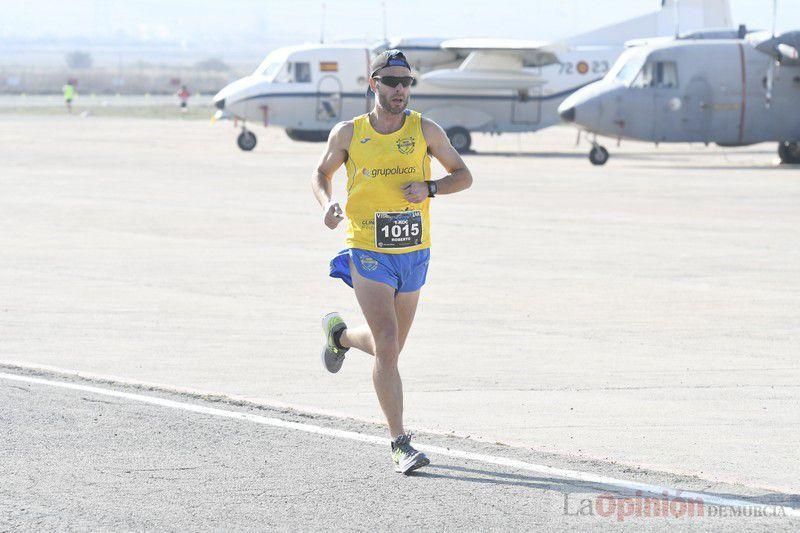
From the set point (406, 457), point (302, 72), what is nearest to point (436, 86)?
point (302, 72)

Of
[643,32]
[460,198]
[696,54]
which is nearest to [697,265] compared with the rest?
[460,198]

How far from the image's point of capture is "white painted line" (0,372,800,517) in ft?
22.5

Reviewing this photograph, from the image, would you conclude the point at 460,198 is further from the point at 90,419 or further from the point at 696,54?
the point at 90,419

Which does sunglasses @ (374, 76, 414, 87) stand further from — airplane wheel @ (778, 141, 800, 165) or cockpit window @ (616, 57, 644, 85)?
airplane wheel @ (778, 141, 800, 165)

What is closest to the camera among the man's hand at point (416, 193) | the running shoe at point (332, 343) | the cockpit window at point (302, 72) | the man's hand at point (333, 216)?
the man's hand at point (333, 216)

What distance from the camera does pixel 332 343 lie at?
28.5 feet

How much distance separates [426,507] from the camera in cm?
677

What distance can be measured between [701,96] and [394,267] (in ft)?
89.4

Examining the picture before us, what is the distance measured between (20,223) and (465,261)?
23.5 feet

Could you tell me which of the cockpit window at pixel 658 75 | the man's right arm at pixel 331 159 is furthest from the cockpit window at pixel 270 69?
the man's right arm at pixel 331 159

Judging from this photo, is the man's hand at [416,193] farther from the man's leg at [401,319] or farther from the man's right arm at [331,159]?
the man's leg at [401,319]

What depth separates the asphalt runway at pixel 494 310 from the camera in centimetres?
869

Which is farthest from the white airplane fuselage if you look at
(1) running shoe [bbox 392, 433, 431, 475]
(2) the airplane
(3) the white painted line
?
(1) running shoe [bbox 392, 433, 431, 475]

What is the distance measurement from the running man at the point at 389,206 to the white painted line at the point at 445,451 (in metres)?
0.46
